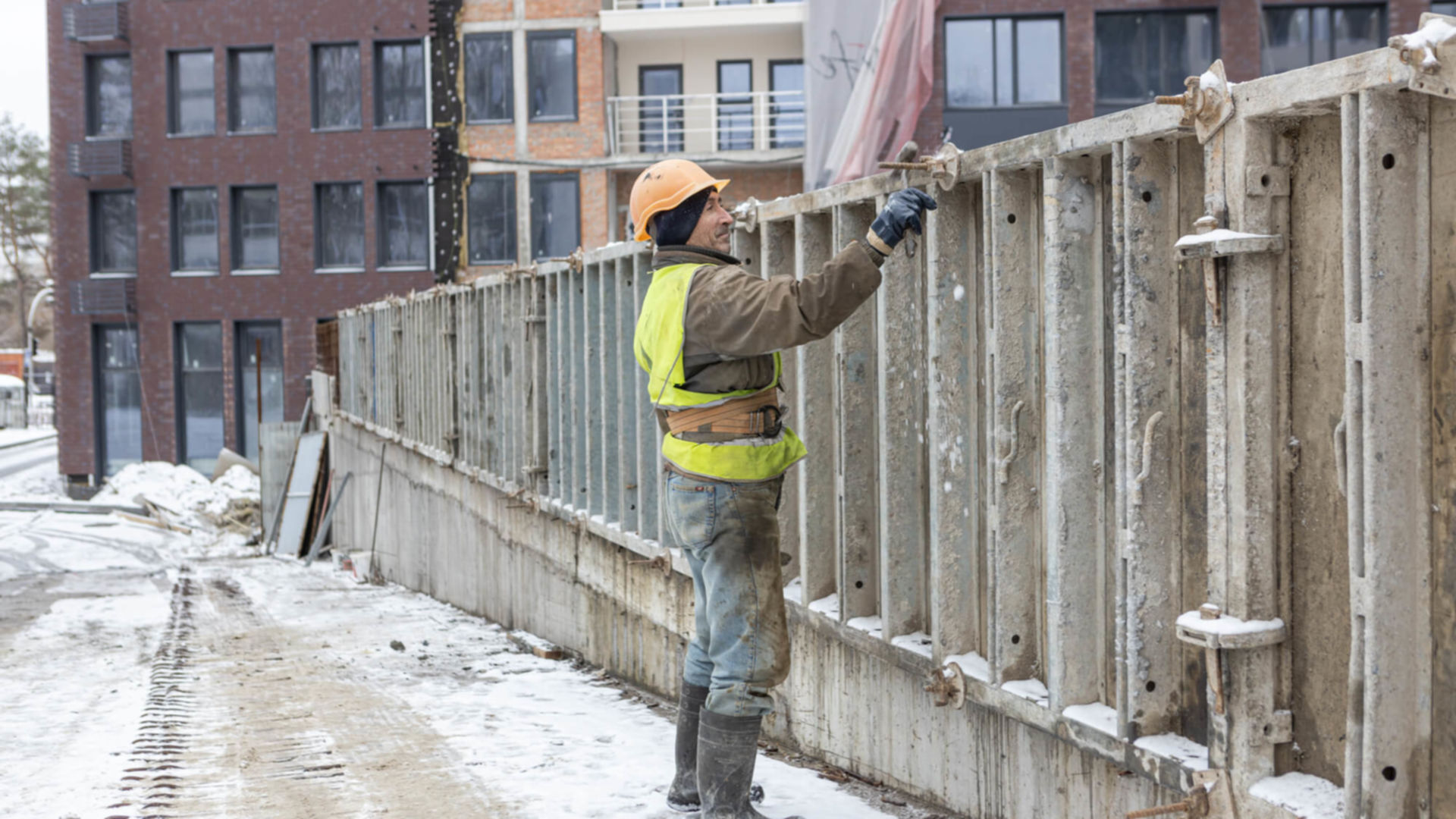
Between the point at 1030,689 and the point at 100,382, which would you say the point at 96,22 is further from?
the point at 1030,689

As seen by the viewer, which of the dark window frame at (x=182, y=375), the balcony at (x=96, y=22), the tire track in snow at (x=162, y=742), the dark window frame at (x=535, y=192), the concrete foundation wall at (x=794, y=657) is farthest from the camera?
the dark window frame at (x=182, y=375)

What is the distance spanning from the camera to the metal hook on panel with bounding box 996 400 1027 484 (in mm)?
4293

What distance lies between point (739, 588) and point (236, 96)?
29.7m

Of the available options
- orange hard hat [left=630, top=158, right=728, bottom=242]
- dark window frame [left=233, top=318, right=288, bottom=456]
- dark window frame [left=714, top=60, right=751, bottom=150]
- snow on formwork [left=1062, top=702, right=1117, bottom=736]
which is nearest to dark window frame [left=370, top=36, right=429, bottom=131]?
dark window frame [left=233, top=318, right=288, bottom=456]

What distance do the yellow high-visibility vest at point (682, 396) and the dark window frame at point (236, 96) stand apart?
2849 centimetres

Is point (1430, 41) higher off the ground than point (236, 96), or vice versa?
point (236, 96)

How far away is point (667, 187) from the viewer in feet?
15.2

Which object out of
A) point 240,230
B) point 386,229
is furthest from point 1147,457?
point 240,230

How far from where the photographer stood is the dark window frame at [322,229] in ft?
99.5

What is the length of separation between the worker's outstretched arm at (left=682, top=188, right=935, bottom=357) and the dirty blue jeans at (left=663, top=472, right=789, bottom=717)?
53cm

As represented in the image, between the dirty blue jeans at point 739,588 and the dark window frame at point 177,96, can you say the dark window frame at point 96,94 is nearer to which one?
the dark window frame at point 177,96

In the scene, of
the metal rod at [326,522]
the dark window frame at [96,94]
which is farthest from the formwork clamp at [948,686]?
the dark window frame at [96,94]

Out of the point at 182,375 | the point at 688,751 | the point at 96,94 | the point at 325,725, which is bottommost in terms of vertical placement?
the point at 325,725

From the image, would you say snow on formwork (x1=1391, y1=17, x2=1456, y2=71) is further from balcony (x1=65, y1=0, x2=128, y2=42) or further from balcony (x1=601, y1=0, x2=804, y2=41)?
balcony (x1=65, y1=0, x2=128, y2=42)
